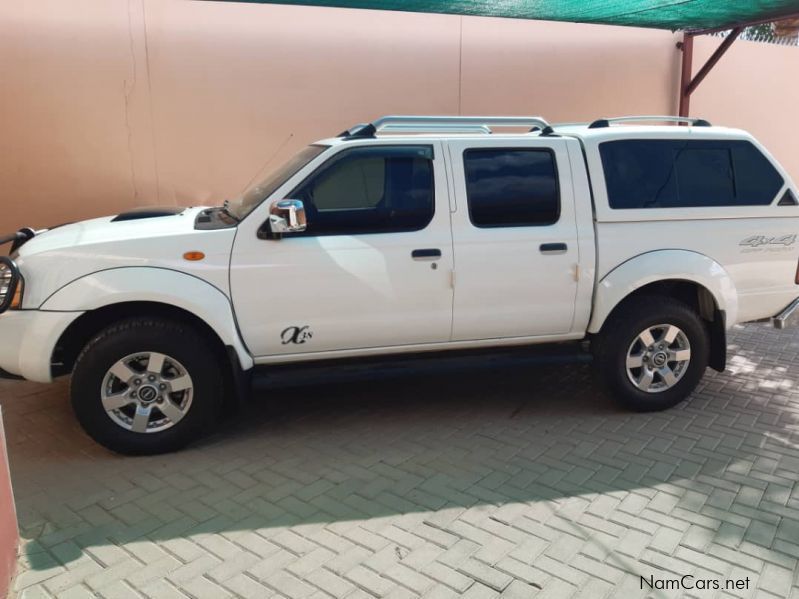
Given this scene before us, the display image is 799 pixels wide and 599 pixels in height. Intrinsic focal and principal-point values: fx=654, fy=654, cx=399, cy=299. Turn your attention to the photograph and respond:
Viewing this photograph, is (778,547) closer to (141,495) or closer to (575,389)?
(575,389)

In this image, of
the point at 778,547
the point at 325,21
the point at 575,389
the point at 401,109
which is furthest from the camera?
the point at 401,109

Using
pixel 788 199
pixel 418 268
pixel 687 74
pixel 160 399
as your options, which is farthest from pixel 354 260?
pixel 687 74

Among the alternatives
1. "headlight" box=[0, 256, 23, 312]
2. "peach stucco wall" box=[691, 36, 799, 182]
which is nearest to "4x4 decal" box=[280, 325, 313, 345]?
"headlight" box=[0, 256, 23, 312]

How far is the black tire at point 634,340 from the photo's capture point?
464 centimetres

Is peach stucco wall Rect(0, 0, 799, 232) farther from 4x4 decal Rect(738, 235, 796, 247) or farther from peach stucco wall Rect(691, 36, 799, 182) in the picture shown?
4x4 decal Rect(738, 235, 796, 247)

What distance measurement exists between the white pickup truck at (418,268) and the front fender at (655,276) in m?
0.01

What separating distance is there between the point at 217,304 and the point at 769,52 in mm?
10263

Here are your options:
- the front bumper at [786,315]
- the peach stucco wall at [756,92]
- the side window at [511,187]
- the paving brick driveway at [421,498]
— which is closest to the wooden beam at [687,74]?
the peach stucco wall at [756,92]

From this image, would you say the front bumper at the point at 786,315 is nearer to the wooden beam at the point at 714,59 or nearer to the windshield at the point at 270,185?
the windshield at the point at 270,185

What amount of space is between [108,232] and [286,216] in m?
1.18

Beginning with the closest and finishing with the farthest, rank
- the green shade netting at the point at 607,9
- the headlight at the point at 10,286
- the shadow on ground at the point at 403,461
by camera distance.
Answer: the shadow on ground at the point at 403,461
the headlight at the point at 10,286
the green shade netting at the point at 607,9

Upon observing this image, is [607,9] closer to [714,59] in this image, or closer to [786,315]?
[714,59]

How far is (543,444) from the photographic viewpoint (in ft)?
14.2

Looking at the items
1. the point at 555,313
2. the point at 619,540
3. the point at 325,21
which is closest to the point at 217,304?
the point at 555,313
